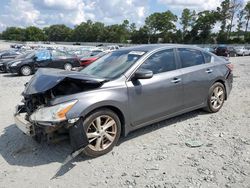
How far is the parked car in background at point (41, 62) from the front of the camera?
600 inches

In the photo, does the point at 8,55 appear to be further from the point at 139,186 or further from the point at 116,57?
the point at 139,186

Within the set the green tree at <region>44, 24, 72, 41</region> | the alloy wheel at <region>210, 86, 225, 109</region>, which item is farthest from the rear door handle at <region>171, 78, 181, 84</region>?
the green tree at <region>44, 24, 72, 41</region>

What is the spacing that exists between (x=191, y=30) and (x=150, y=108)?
8039 cm

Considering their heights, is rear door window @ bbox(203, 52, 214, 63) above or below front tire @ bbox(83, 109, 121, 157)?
above

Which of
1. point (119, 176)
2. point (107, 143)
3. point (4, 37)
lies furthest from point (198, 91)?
point (4, 37)

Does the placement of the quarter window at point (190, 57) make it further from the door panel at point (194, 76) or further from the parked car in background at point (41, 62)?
the parked car in background at point (41, 62)

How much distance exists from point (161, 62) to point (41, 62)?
12.3m

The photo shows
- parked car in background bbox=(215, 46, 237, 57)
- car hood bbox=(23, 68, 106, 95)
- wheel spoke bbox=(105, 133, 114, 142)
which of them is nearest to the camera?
car hood bbox=(23, 68, 106, 95)

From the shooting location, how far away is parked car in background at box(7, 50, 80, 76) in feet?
50.0

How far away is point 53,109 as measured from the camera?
3.79 m

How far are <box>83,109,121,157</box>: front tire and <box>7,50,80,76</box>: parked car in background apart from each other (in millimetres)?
12500

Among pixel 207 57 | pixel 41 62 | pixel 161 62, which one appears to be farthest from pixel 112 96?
pixel 41 62

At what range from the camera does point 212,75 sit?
18.7 ft

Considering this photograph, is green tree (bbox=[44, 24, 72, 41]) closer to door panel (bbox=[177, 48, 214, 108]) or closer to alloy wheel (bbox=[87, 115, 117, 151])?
door panel (bbox=[177, 48, 214, 108])
